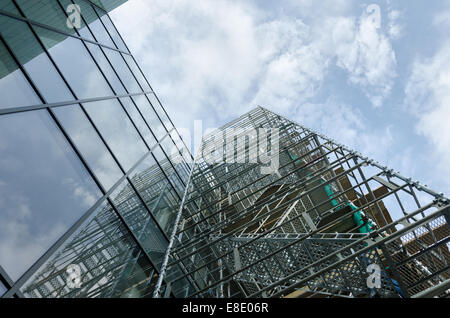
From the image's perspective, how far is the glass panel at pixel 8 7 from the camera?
5.14m

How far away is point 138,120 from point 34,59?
4689 mm

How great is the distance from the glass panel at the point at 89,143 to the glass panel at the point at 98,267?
711mm

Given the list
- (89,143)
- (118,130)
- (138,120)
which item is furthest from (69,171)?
(138,120)

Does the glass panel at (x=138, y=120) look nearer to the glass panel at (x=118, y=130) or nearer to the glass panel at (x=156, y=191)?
the glass panel at (x=118, y=130)

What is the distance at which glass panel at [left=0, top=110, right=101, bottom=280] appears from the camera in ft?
11.5

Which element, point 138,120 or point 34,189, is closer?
point 34,189

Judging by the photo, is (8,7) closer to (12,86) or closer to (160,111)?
(12,86)

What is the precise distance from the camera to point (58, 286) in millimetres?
4074

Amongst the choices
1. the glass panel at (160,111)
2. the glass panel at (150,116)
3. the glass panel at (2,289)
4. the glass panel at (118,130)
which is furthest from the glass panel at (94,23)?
the glass panel at (2,289)

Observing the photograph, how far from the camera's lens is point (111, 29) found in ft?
39.2

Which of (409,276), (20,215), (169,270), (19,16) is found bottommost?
(409,276)
